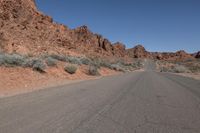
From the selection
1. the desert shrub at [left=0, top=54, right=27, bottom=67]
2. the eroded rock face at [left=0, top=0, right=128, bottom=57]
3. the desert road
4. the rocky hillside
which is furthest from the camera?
the eroded rock face at [left=0, top=0, right=128, bottom=57]

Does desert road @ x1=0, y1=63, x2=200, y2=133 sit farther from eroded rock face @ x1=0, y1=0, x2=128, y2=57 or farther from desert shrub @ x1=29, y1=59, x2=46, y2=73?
eroded rock face @ x1=0, y1=0, x2=128, y2=57

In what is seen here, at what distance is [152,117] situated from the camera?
795 centimetres

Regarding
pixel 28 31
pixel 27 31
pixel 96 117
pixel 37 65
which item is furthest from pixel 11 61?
pixel 28 31

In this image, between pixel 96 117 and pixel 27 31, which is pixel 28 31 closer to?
pixel 27 31

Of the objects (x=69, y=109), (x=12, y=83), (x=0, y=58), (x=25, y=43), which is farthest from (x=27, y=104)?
(x=25, y=43)

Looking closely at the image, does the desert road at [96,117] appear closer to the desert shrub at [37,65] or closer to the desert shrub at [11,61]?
the desert shrub at [11,61]

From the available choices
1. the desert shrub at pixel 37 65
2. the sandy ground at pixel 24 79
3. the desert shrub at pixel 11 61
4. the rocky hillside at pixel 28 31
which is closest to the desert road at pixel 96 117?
the sandy ground at pixel 24 79

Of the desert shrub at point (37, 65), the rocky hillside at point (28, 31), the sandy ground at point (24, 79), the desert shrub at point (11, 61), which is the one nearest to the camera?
the sandy ground at point (24, 79)

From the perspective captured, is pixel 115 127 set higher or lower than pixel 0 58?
lower

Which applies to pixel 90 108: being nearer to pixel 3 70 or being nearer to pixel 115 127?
pixel 115 127

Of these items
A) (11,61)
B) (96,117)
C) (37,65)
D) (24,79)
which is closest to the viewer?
(96,117)

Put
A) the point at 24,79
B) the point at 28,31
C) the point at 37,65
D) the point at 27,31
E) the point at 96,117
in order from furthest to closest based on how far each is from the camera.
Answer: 1. the point at 28,31
2. the point at 27,31
3. the point at 37,65
4. the point at 24,79
5. the point at 96,117

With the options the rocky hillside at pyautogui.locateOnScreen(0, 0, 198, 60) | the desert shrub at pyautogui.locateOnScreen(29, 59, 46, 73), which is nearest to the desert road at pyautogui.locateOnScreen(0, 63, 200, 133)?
the desert shrub at pyautogui.locateOnScreen(29, 59, 46, 73)

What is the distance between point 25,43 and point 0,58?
90.2ft
